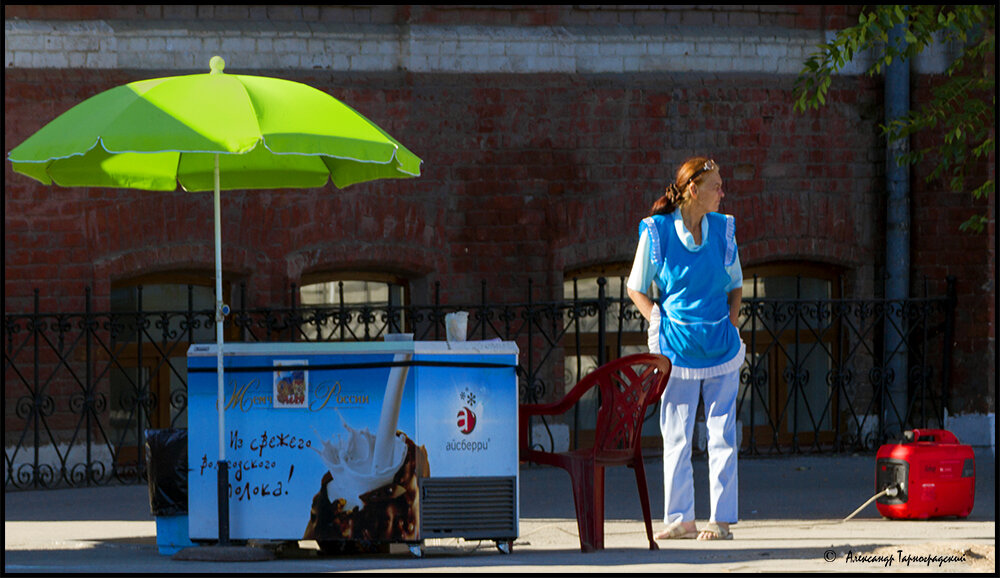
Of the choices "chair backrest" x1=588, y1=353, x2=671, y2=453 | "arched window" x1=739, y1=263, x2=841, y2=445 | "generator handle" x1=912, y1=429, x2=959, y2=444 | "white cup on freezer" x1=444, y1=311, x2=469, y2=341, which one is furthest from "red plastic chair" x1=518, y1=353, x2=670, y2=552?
"arched window" x1=739, y1=263, x2=841, y2=445

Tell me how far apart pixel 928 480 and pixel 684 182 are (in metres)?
2.08

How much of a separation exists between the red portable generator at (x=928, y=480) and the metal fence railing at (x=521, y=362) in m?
3.25

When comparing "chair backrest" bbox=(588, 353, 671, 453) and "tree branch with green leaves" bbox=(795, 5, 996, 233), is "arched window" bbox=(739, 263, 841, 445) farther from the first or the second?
"chair backrest" bbox=(588, 353, 671, 453)

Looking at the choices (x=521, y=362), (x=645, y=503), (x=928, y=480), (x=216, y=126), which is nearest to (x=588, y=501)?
(x=645, y=503)

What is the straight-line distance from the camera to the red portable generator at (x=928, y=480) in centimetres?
759

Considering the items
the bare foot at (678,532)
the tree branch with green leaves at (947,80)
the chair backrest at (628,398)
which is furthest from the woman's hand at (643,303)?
the tree branch with green leaves at (947,80)

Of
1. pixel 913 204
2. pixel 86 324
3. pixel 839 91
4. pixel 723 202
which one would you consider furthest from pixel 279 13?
pixel 913 204

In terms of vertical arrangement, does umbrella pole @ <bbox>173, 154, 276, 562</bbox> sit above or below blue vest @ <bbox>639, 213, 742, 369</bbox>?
below

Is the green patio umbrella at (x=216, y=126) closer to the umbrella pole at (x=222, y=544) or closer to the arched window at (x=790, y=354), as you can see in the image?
the umbrella pole at (x=222, y=544)

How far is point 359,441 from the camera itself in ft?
21.0

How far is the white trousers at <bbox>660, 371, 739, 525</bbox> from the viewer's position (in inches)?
276

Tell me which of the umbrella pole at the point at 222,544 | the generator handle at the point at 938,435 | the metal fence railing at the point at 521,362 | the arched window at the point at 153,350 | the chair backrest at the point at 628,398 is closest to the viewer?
the umbrella pole at the point at 222,544

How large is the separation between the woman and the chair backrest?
316mm

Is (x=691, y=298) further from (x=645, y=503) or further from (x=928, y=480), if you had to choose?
(x=928, y=480)
